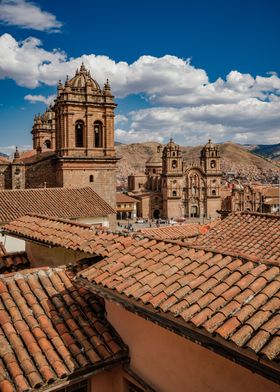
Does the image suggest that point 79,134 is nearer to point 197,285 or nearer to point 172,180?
point 197,285

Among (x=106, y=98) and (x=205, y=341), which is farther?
(x=106, y=98)

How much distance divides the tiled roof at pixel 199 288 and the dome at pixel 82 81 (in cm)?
2370

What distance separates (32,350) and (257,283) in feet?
8.91

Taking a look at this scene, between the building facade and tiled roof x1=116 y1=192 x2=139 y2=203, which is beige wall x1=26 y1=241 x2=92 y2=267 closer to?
tiled roof x1=116 y1=192 x2=139 y2=203

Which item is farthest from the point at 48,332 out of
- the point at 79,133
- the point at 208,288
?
the point at 79,133

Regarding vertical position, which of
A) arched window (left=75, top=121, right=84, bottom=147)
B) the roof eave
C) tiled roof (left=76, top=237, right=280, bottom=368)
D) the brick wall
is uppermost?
arched window (left=75, top=121, right=84, bottom=147)

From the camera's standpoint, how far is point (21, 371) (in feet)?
12.9

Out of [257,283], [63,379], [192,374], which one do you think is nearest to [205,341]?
[192,374]

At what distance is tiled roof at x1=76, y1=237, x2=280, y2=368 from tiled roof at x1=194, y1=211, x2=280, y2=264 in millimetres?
4602

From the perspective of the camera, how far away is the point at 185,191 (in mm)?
71875

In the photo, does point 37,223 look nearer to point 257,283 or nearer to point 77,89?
point 257,283

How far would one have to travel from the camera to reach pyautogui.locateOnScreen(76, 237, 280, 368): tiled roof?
131 inches

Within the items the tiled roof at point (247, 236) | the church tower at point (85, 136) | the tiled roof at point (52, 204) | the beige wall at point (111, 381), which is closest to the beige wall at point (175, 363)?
the beige wall at point (111, 381)

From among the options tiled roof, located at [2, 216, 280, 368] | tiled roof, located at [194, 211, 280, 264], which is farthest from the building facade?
tiled roof, located at [2, 216, 280, 368]
